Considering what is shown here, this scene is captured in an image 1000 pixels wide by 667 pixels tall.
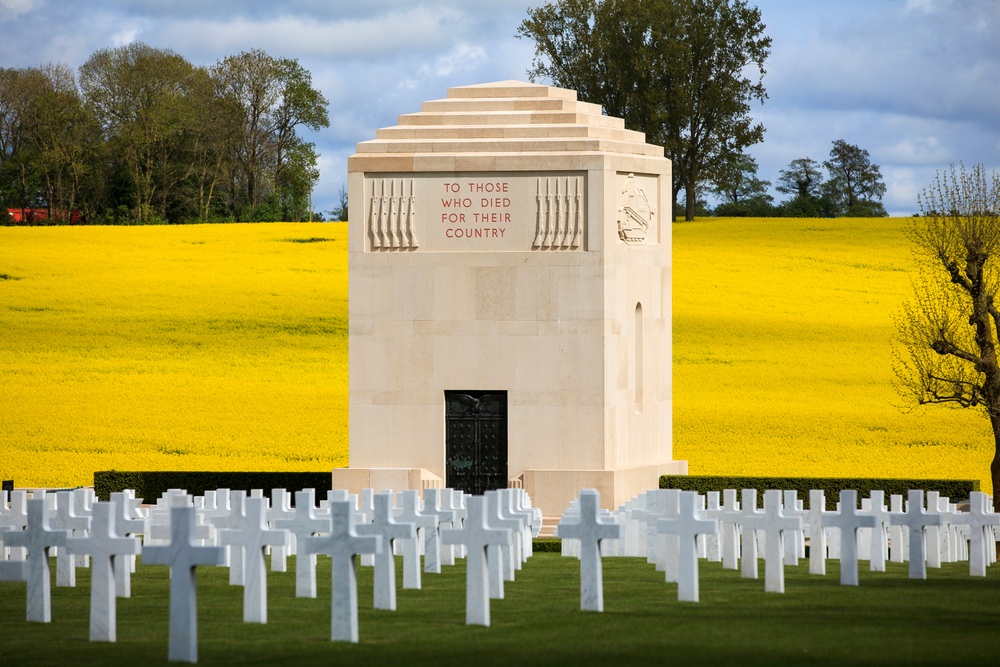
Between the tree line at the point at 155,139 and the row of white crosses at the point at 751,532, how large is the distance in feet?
204

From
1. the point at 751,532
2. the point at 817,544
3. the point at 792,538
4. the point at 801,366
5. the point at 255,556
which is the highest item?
the point at 801,366

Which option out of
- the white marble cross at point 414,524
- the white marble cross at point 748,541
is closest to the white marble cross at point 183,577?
the white marble cross at point 414,524

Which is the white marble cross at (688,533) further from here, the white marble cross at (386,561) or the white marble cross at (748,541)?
the white marble cross at (386,561)

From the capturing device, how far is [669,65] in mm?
74562

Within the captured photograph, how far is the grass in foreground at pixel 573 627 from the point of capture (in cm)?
1180

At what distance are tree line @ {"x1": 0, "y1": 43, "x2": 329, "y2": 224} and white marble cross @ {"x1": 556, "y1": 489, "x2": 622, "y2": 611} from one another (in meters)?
67.3

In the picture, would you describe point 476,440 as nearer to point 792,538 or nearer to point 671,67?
point 792,538

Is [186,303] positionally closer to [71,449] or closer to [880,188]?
[71,449]

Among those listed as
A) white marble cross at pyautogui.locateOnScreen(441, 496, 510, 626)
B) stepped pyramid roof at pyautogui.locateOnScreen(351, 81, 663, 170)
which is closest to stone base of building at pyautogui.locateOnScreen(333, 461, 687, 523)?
stepped pyramid roof at pyautogui.locateOnScreen(351, 81, 663, 170)

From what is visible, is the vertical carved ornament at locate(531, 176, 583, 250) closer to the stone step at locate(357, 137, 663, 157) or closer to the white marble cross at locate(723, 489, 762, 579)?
the stone step at locate(357, 137, 663, 157)

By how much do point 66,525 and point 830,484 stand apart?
16.4 metres

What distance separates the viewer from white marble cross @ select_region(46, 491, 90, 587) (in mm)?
17484

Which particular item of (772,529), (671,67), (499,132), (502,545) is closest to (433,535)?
(502,545)

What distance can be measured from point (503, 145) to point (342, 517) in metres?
17.9
